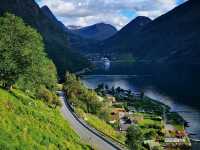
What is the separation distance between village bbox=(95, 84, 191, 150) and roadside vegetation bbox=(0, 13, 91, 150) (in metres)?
32.1

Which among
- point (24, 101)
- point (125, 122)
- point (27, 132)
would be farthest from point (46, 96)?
point (125, 122)

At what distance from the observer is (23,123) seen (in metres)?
30.3

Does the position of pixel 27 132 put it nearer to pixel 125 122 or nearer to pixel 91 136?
pixel 91 136

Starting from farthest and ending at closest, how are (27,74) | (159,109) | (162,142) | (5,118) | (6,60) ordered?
(159,109), (162,142), (27,74), (6,60), (5,118)

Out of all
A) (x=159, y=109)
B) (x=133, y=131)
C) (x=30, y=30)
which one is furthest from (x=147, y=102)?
(x=30, y=30)

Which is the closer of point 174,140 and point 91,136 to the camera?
point 91,136

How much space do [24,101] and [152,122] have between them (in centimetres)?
9555

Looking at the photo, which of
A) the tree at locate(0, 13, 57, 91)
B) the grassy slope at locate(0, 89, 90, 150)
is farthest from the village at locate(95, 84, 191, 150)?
the grassy slope at locate(0, 89, 90, 150)

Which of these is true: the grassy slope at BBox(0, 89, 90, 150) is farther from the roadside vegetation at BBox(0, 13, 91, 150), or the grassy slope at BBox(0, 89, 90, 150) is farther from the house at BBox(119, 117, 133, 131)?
the house at BBox(119, 117, 133, 131)

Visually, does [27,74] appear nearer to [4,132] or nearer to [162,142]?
[4,132]

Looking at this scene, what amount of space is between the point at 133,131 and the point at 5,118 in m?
52.9

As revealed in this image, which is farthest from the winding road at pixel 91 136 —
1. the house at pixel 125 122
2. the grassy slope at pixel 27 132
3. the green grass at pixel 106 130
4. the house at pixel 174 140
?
the house at pixel 125 122

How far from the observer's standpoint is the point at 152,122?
13662 centimetres

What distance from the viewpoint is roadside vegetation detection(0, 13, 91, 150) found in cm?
2706
